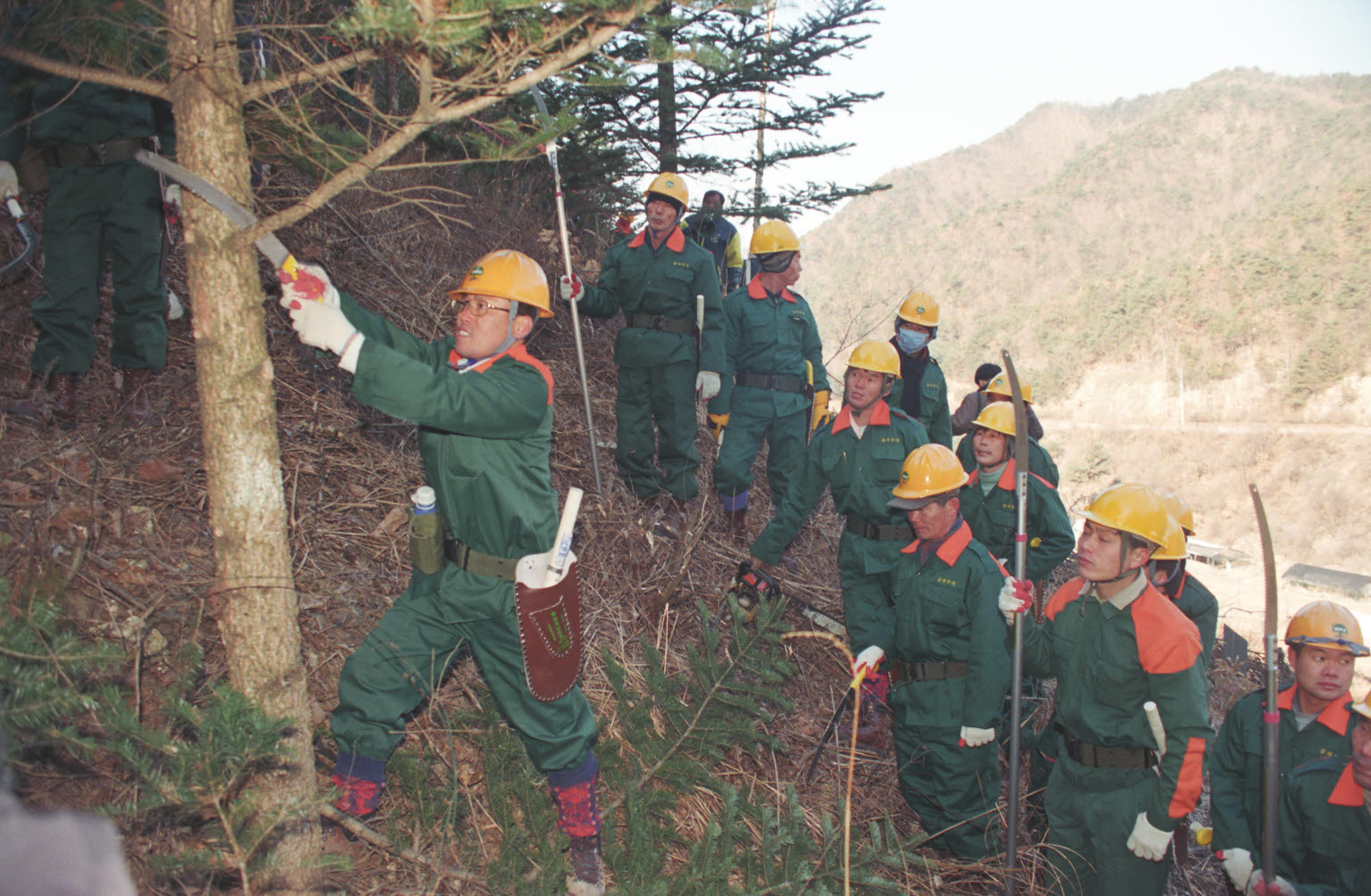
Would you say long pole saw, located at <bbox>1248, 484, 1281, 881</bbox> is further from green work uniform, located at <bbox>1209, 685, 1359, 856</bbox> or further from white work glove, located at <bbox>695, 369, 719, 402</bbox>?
white work glove, located at <bbox>695, 369, 719, 402</bbox>

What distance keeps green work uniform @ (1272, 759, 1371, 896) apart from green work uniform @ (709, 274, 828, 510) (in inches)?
149

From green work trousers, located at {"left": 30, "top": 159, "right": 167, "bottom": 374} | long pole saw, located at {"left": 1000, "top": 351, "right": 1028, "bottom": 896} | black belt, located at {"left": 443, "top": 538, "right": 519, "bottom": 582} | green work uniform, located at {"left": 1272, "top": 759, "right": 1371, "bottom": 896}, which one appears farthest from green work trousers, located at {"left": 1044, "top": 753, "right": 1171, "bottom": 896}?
green work trousers, located at {"left": 30, "top": 159, "right": 167, "bottom": 374}

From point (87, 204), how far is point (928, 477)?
15.8 ft

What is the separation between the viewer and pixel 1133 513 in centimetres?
368

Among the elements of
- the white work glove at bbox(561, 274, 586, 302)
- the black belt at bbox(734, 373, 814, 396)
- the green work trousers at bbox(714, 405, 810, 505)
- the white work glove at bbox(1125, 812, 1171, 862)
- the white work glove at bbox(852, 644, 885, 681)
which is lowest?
the white work glove at bbox(1125, 812, 1171, 862)

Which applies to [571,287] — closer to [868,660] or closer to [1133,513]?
[868,660]

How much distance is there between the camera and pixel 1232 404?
44656mm

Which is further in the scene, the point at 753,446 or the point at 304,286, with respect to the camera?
the point at 753,446

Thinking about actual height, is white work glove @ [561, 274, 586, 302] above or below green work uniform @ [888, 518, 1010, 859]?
above

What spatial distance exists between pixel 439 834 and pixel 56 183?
3824 millimetres

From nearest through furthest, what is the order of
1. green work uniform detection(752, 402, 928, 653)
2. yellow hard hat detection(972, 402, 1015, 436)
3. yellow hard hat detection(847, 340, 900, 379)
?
green work uniform detection(752, 402, 928, 653) → yellow hard hat detection(847, 340, 900, 379) → yellow hard hat detection(972, 402, 1015, 436)

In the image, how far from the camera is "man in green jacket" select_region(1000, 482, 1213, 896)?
11.1ft

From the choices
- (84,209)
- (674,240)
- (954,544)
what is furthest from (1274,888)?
(84,209)

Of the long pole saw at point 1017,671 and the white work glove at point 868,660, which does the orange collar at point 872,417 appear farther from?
the long pole saw at point 1017,671
